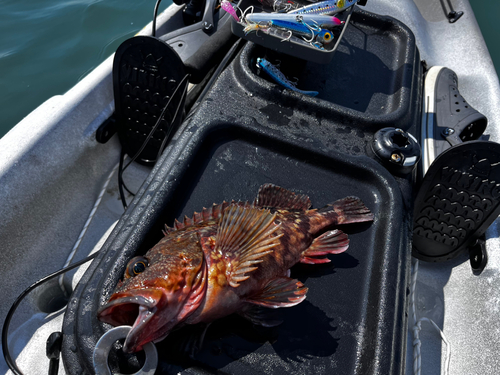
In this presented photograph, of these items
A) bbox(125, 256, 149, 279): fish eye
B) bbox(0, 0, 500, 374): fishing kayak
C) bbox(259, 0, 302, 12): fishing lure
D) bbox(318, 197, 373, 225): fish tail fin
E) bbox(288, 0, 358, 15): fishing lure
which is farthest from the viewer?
bbox(259, 0, 302, 12): fishing lure

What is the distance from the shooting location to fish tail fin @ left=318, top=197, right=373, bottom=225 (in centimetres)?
194

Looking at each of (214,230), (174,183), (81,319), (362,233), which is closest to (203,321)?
(214,230)

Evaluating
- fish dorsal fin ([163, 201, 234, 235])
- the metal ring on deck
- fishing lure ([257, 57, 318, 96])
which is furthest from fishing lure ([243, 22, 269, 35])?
the metal ring on deck

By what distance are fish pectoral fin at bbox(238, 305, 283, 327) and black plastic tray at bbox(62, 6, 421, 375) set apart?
6 cm

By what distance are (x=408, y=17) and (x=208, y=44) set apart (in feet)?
9.28

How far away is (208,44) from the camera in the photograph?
286cm

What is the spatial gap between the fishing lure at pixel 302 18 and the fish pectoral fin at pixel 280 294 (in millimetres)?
1564

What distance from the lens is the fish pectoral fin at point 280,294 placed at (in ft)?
5.10

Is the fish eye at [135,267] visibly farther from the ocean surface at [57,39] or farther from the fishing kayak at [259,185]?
the ocean surface at [57,39]

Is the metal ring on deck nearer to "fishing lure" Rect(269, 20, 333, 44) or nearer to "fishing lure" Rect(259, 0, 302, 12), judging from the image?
"fishing lure" Rect(269, 20, 333, 44)

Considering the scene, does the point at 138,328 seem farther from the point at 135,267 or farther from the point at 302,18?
the point at 302,18

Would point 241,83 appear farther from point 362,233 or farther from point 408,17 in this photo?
point 408,17

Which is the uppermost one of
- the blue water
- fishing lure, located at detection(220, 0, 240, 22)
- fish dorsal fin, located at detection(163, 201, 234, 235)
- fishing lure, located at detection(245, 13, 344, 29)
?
fishing lure, located at detection(220, 0, 240, 22)

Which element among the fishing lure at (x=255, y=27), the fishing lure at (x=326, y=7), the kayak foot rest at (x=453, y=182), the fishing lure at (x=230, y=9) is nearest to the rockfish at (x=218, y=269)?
the kayak foot rest at (x=453, y=182)
